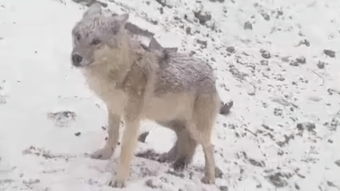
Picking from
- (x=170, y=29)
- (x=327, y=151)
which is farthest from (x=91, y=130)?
(x=170, y=29)

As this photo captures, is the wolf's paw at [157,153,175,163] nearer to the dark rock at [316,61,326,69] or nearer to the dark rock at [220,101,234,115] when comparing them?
the dark rock at [220,101,234,115]

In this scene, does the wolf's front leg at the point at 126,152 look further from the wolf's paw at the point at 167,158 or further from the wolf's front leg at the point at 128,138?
the wolf's paw at the point at 167,158

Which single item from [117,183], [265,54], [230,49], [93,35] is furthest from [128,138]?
[265,54]

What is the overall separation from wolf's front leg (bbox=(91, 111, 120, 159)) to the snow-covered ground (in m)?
0.14

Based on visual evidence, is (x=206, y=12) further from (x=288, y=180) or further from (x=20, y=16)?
(x=288, y=180)

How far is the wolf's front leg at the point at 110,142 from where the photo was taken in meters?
7.84

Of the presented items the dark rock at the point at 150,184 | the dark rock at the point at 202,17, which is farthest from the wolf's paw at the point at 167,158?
the dark rock at the point at 202,17

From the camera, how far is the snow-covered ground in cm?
768

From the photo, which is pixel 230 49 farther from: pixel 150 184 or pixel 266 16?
pixel 150 184

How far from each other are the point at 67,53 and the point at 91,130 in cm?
206

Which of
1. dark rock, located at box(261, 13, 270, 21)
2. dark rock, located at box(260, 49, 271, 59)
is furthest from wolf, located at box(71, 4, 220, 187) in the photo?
dark rock, located at box(261, 13, 270, 21)

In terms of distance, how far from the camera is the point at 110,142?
789 centimetres

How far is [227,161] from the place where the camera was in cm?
890

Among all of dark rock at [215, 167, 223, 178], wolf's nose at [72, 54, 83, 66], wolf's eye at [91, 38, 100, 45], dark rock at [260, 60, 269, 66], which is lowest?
dark rock at [215, 167, 223, 178]
